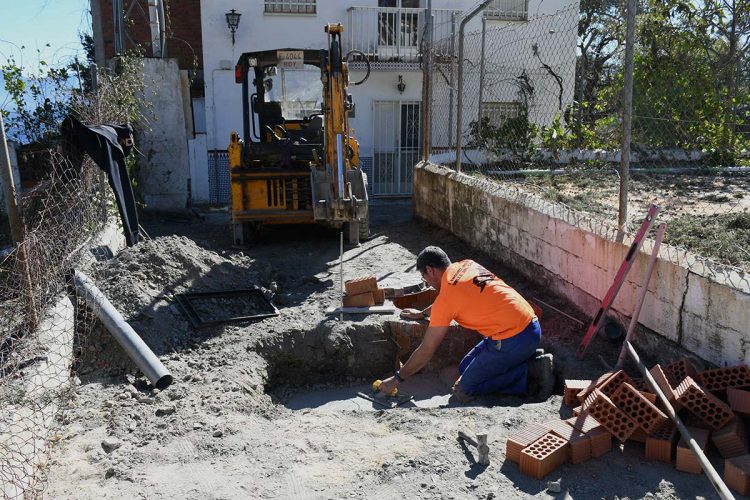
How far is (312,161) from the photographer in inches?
366

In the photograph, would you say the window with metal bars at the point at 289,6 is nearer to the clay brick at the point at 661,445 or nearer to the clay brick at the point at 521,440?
the clay brick at the point at 521,440

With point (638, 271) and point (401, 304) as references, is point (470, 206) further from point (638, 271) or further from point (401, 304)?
point (638, 271)

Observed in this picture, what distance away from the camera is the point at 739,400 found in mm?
3732

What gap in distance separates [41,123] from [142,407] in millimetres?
7940

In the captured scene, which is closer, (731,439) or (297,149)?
(731,439)

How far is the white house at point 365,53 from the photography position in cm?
1412

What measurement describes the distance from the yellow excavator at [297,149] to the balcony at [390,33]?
15.1 feet

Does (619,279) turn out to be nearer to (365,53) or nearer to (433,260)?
(433,260)

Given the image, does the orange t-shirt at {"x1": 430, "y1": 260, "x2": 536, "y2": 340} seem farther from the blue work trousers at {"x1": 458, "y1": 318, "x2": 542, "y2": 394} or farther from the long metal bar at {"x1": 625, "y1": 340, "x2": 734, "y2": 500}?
the long metal bar at {"x1": 625, "y1": 340, "x2": 734, "y2": 500}

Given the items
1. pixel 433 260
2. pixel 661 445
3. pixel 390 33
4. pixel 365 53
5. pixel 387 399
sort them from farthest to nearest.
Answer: pixel 390 33
pixel 365 53
pixel 387 399
pixel 433 260
pixel 661 445

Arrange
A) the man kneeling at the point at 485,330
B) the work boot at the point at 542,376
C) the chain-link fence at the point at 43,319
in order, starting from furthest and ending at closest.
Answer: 1. the work boot at the point at 542,376
2. the man kneeling at the point at 485,330
3. the chain-link fence at the point at 43,319

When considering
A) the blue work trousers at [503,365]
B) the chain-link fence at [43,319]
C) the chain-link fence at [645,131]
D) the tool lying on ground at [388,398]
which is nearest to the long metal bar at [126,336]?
the chain-link fence at [43,319]

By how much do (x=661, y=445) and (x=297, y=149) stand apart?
22.8ft

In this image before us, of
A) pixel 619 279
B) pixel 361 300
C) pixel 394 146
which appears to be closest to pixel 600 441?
pixel 619 279
